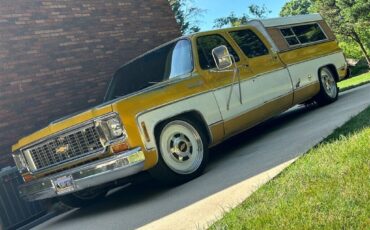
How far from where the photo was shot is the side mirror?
20.3 ft

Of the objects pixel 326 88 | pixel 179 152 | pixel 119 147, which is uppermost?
pixel 119 147

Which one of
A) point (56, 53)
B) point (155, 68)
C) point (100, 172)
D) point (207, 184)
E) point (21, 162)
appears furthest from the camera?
point (56, 53)

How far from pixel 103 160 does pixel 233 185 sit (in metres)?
1.40

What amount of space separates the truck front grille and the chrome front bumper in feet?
0.62

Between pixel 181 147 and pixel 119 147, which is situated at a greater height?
pixel 119 147

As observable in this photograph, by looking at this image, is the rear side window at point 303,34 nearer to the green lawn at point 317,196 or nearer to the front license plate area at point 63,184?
the green lawn at point 317,196

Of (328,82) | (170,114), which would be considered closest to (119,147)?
(170,114)

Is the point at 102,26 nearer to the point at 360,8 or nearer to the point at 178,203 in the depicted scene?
the point at 178,203

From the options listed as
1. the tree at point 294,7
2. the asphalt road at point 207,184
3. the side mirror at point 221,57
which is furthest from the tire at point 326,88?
the tree at point 294,7

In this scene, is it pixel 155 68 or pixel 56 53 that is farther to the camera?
pixel 56 53

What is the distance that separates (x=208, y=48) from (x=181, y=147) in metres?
1.77

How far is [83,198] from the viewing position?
20.9 ft

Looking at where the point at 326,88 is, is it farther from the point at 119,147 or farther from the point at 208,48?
the point at 119,147

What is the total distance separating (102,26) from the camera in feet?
33.4
